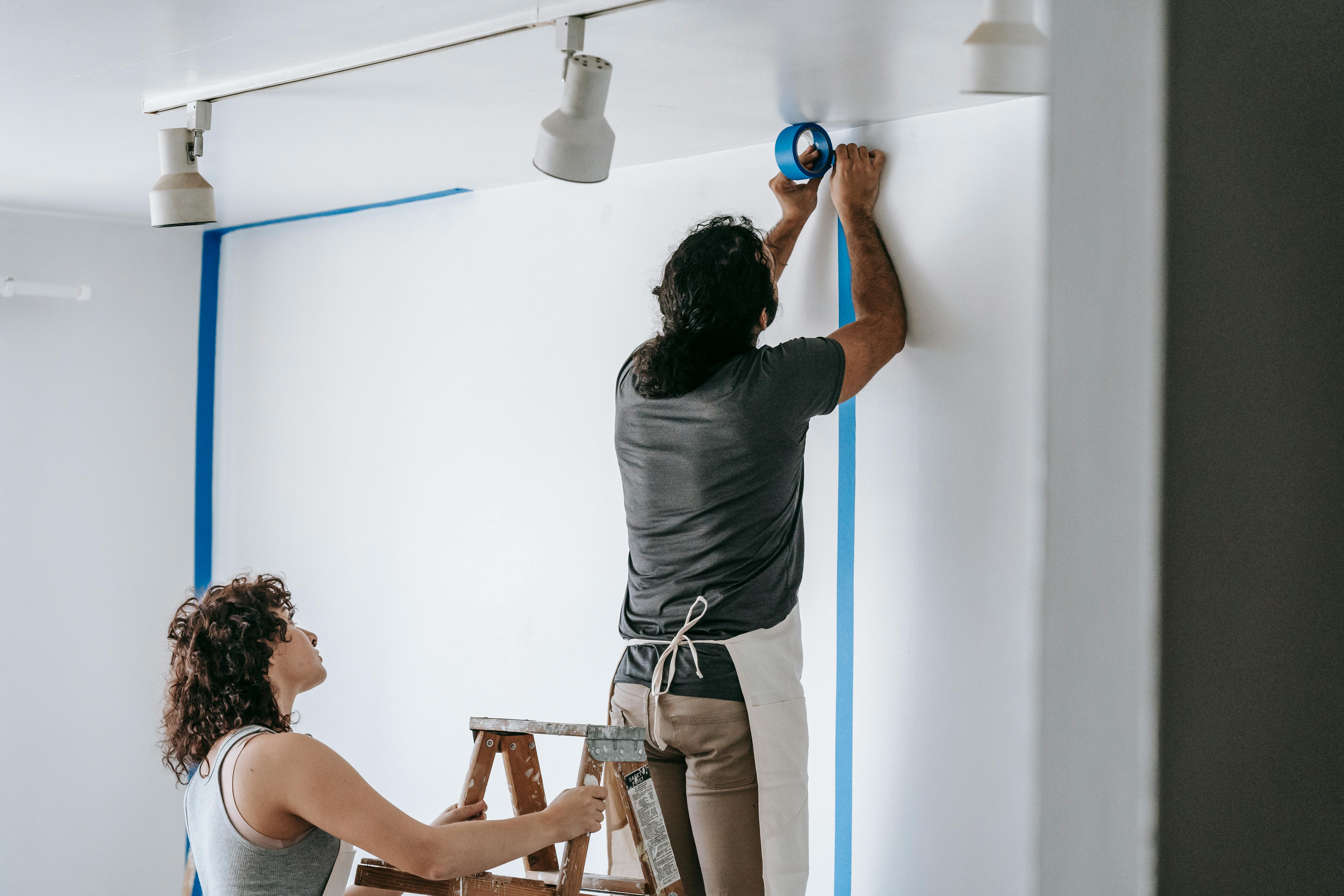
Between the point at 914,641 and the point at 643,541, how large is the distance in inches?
22.3

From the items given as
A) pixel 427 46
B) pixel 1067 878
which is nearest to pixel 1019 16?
pixel 427 46

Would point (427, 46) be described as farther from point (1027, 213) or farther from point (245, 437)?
point (245, 437)

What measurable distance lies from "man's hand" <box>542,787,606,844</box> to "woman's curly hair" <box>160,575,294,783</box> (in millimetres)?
462

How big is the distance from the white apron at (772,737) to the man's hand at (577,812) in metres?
0.20

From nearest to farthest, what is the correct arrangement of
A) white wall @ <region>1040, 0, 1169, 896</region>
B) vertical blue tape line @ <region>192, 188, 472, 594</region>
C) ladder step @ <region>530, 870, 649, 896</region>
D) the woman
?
white wall @ <region>1040, 0, 1169, 896</region> → the woman → ladder step @ <region>530, 870, 649, 896</region> → vertical blue tape line @ <region>192, 188, 472, 594</region>

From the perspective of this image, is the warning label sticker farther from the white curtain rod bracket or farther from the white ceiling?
the white curtain rod bracket

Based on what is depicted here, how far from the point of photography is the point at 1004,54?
58.2 inches

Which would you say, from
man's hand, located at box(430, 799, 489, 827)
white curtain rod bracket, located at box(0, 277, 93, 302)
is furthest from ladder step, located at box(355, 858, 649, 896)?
white curtain rod bracket, located at box(0, 277, 93, 302)

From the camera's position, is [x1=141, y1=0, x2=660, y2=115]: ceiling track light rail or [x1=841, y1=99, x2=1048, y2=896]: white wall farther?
[x1=841, y1=99, x2=1048, y2=896]: white wall

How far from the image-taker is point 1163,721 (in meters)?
0.53

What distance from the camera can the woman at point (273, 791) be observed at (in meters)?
1.66

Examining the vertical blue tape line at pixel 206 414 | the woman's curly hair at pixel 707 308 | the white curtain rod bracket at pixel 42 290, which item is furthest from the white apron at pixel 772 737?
the white curtain rod bracket at pixel 42 290

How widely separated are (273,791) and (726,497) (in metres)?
0.87

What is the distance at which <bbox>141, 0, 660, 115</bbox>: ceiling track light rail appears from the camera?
1760mm
